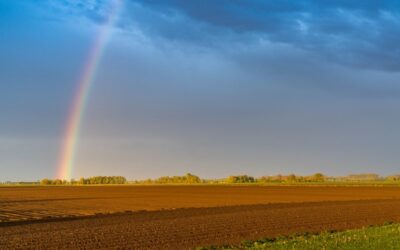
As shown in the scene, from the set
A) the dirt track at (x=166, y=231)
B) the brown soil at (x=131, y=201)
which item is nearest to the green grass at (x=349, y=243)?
the dirt track at (x=166, y=231)

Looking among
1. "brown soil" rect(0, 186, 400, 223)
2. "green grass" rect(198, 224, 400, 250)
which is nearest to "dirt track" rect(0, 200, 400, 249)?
"green grass" rect(198, 224, 400, 250)

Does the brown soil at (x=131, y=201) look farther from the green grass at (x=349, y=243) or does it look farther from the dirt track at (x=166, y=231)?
the green grass at (x=349, y=243)

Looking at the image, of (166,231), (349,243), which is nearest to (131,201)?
(166,231)

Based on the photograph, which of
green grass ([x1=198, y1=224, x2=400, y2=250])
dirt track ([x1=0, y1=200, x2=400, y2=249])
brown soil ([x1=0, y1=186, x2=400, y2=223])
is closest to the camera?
green grass ([x1=198, y1=224, x2=400, y2=250])

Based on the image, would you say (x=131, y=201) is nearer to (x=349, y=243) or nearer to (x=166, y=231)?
(x=166, y=231)

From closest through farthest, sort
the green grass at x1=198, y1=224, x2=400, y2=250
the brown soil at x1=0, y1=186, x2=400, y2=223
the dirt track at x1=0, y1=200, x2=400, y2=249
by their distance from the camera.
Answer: the green grass at x1=198, y1=224, x2=400, y2=250 < the dirt track at x1=0, y1=200, x2=400, y2=249 < the brown soil at x1=0, y1=186, x2=400, y2=223

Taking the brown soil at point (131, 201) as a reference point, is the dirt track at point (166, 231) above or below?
below

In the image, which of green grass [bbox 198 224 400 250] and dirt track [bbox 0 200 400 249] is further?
dirt track [bbox 0 200 400 249]

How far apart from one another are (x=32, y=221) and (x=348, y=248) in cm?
2791

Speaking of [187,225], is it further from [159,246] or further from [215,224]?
[159,246]

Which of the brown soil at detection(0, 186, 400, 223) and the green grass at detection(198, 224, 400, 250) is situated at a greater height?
the brown soil at detection(0, 186, 400, 223)

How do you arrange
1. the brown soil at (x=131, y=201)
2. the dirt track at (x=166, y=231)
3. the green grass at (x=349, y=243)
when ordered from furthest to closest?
the brown soil at (x=131, y=201) < the dirt track at (x=166, y=231) < the green grass at (x=349, y=243)

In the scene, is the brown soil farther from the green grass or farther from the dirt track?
the green grass

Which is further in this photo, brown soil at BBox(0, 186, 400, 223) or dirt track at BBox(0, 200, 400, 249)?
brown soil at BBox(0, 186, 400, 223)
